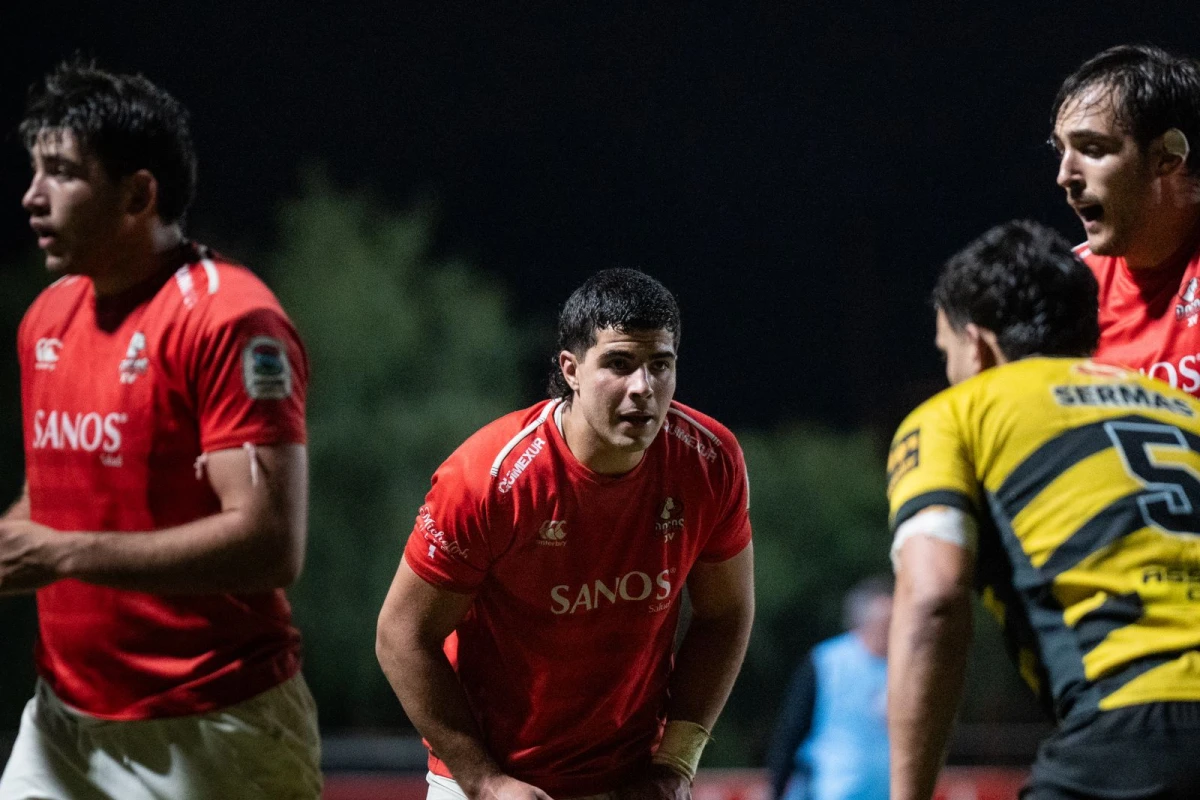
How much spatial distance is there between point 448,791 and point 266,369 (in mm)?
1023

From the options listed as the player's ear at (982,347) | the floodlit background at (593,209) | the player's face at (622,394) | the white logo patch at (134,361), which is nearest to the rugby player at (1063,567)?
the player's ear at (982,347)

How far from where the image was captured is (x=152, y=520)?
9.05ft

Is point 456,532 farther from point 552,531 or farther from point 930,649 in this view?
point 930,649

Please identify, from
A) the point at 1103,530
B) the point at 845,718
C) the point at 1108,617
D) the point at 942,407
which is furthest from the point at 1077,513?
the point at 845,718

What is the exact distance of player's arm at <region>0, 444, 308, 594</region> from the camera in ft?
8.57

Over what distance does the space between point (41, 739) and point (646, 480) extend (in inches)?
54.1

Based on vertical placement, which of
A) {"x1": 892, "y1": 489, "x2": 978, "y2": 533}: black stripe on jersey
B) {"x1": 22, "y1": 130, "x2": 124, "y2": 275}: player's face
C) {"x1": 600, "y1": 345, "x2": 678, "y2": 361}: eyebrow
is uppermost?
{"x1": 22, "y1": 130, "x2": 124, "y2": 275}: player's face

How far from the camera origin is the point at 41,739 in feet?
9.43

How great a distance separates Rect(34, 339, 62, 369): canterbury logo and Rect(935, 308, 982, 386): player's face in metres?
1.84

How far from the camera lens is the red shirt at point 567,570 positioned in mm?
2844

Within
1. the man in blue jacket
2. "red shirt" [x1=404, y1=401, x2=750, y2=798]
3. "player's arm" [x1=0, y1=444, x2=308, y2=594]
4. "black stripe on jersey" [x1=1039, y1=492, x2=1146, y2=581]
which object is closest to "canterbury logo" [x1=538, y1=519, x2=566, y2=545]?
"red shirt" [x1=404, y1=401, x2=750, y2=798]

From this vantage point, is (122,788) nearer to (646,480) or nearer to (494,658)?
(494,658)

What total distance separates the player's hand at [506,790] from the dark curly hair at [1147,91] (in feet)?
6.22

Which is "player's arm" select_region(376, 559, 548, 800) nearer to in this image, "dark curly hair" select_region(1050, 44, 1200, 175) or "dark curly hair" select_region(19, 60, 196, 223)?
"dark curly hair" select_region(19, 60, 196, 223)
